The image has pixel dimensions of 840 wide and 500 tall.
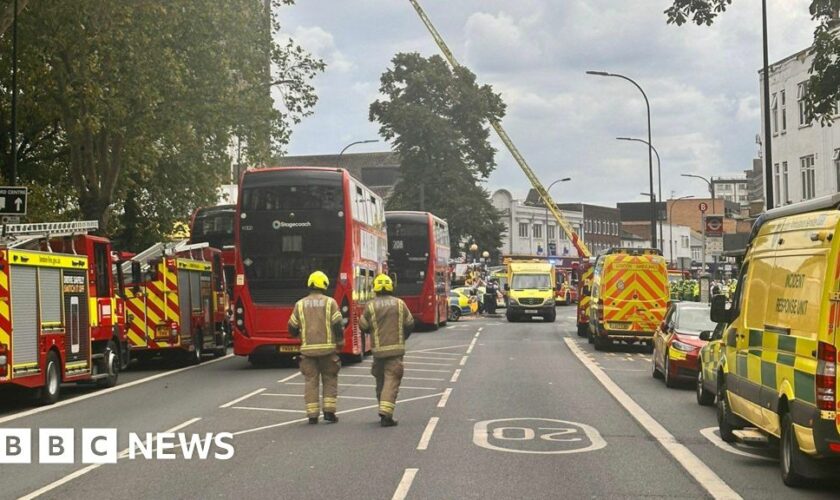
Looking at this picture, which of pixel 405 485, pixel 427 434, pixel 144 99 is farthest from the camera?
pixel 144 99

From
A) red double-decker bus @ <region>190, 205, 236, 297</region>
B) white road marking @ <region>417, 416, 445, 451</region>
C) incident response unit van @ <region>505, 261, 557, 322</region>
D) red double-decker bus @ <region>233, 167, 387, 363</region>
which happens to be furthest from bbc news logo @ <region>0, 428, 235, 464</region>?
incident response unit van @ <region>505, 261, 557, 322</region>

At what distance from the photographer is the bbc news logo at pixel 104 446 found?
12.1m

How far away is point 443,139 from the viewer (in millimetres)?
77812

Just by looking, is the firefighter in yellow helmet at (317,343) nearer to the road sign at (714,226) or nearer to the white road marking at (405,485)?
the white road marking at (405,485)

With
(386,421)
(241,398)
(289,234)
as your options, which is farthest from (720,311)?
(289,234)

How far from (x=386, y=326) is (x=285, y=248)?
10738 mm

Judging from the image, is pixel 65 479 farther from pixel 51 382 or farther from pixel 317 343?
pixel 51 382

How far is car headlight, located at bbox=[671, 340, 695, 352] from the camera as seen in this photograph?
19.9m

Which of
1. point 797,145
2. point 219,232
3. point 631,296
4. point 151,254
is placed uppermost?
point 797,145

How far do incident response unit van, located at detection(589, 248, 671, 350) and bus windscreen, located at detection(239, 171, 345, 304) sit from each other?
976 cm

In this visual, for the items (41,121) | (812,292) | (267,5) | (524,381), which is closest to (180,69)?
(41,121)

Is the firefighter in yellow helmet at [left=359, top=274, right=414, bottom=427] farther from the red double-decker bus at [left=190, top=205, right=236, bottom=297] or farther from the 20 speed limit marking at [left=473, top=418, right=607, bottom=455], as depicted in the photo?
the red double-decker bus at [left=190, top=205, right=236, bottom=297]

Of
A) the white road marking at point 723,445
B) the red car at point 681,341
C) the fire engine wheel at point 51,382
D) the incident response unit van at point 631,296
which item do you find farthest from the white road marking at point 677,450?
the incident response unit van at point 631,296

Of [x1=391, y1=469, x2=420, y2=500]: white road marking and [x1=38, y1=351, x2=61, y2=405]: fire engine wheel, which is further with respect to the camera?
[x1=38, y1=351, x2=61, y2=405]: fire engine wheel
